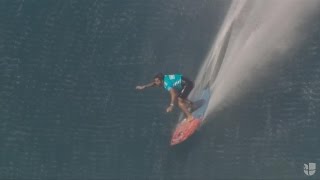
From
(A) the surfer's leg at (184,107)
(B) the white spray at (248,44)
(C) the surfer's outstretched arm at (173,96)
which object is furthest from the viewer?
(B) the white spray at (248,44)

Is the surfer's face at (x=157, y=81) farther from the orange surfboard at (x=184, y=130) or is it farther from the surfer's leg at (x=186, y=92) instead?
the orange surfboard at (x=184, y=130)

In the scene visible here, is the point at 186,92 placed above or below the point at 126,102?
above

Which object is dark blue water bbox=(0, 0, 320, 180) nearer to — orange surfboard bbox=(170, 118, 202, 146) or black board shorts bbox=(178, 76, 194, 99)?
orange surfboard bbox=(170, 118, 202, 146)

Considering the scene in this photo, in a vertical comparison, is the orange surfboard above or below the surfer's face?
below

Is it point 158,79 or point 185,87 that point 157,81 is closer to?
→ point 158,79

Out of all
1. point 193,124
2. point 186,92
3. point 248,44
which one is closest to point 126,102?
point 186,92

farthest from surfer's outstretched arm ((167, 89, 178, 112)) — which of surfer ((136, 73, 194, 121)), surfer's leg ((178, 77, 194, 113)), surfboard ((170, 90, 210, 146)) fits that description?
surfboard ((170, 90, 210, 146))

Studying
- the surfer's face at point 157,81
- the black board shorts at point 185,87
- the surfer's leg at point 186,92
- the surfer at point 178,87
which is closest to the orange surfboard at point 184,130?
the surfer at point 178,87
